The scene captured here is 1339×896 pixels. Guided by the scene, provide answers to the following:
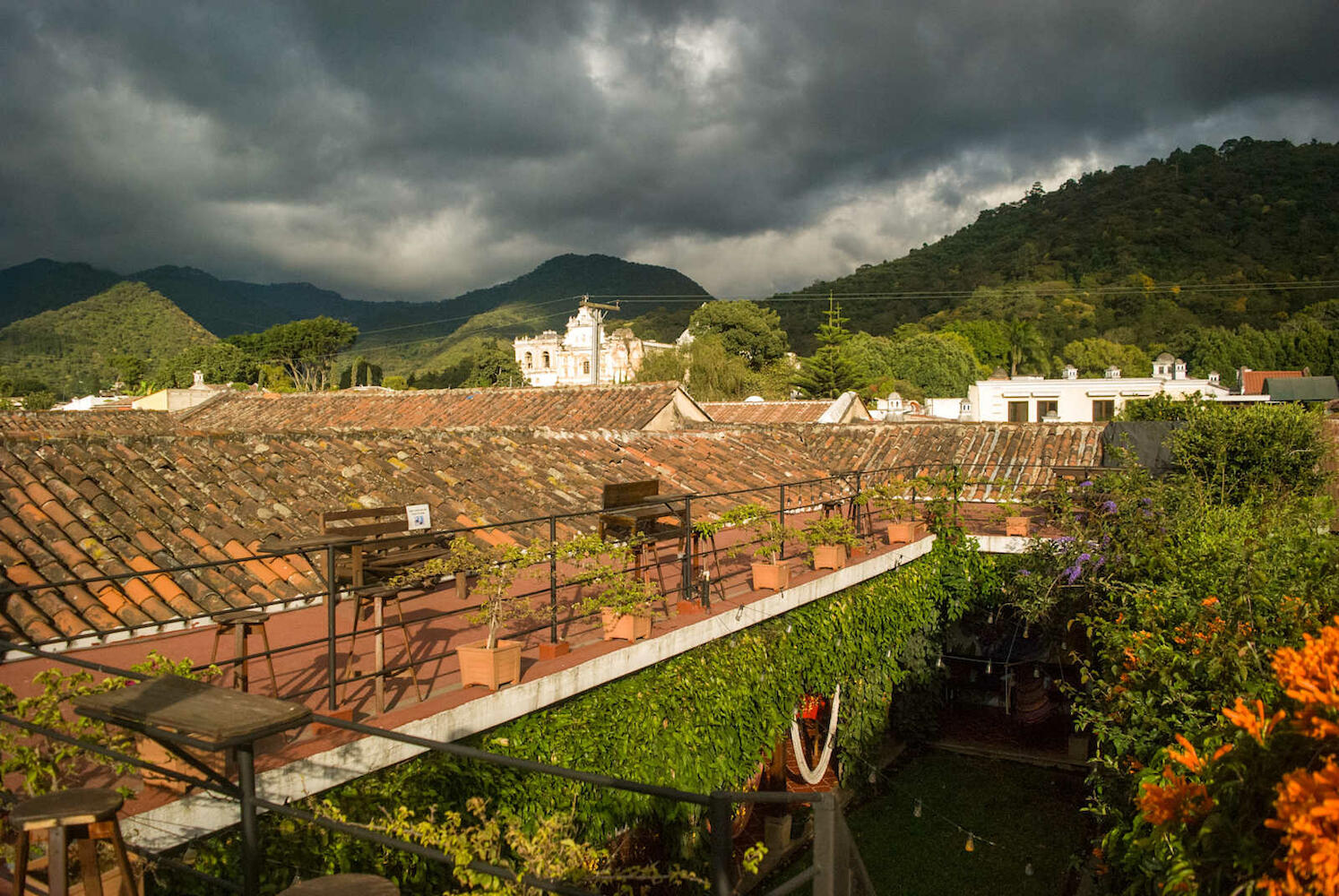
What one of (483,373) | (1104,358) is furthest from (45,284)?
(1104,358)

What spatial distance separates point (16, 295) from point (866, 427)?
124279mm

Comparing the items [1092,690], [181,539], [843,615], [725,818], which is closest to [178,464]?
[181,539]

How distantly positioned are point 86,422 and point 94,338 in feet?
227

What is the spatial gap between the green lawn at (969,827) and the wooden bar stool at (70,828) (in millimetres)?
9227

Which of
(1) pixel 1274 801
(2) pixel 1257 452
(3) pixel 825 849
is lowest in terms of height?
(1) pixel 1274 801

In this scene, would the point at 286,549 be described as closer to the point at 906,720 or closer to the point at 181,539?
the point at 181,539

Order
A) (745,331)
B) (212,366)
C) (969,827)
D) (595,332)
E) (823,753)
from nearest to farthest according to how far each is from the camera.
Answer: (823,753) → (969,827) → (595,332) → (745,331) → (212,366)

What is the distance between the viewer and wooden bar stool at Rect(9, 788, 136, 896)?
2.18 meters

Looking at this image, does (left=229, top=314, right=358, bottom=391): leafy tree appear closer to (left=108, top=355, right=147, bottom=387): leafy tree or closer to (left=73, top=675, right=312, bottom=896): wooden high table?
(left=108, top=355, right=147, bottom=387): leafy tree

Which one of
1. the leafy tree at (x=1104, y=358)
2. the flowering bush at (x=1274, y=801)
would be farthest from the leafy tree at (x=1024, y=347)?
the flowering bush at (x=1274, y=801)

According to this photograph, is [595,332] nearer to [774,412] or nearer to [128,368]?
[774,412]

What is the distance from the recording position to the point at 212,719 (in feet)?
7.66

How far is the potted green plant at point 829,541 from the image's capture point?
30.3 ft

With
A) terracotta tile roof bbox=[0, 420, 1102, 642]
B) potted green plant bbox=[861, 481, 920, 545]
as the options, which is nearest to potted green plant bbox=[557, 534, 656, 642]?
terracotta tile roof bbox=[0, 420, 1102, 642]
